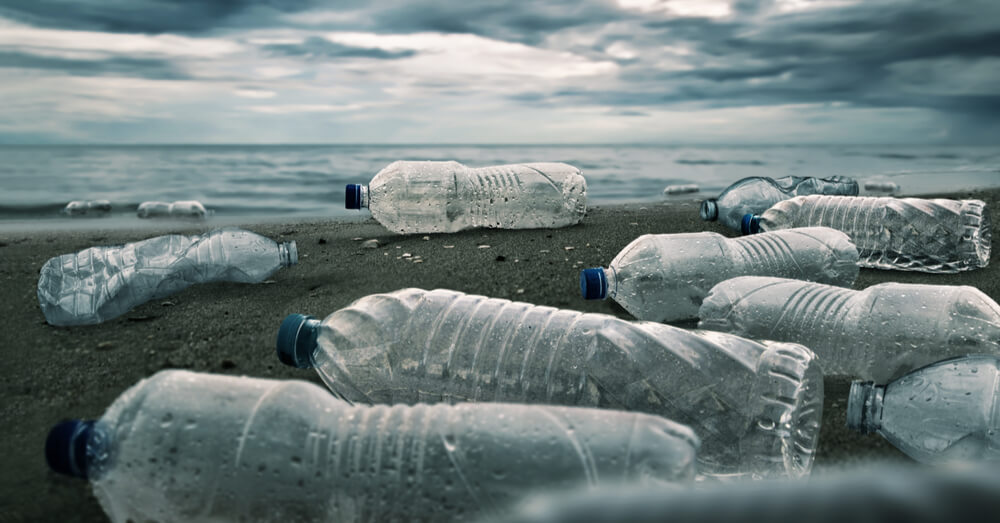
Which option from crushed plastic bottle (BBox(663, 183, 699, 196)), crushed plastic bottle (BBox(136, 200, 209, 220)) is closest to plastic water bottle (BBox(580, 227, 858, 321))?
crushed plastic bottle (BBox(136, 200, 209, 220))

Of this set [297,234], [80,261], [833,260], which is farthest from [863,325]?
[297,234]

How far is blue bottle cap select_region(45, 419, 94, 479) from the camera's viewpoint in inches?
36.6

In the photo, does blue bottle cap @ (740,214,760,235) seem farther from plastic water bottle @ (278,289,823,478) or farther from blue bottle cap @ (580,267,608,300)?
plastic water bottle @ (278,289,823,478)

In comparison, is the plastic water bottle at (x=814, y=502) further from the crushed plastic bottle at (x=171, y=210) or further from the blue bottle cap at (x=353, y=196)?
the crushed plastic bottle at (x=171, y=210)

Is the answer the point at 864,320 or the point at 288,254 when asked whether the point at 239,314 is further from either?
the point at 864,320

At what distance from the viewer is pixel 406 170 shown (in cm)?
352

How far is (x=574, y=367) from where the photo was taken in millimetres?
1397

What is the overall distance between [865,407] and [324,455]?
3.31 ft

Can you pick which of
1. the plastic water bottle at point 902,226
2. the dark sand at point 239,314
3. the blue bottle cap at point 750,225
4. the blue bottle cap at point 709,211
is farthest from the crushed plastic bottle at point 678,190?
the blue bottle cap at point 750,225

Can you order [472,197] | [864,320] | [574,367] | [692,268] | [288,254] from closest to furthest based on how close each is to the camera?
[574,367], [864,320], [692,268], [288,254], [472,197]

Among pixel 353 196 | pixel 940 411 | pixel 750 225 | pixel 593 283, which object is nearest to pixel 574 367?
pixel 593 283

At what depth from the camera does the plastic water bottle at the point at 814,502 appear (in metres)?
0.21

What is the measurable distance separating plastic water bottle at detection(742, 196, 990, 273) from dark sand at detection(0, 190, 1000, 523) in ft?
0.43

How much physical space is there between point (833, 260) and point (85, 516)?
90.5 inches
